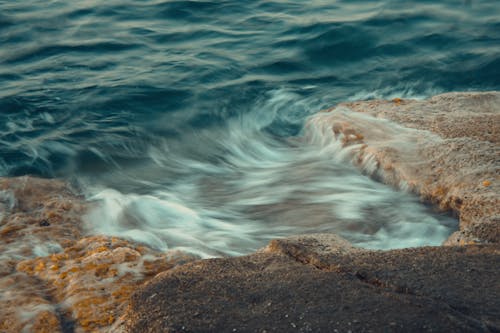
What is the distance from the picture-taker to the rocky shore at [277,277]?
2.42 meters

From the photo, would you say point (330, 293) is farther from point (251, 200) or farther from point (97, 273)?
point (251, 200)

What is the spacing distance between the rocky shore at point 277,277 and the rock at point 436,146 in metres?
0.01

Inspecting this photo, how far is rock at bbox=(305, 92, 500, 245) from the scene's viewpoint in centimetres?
374

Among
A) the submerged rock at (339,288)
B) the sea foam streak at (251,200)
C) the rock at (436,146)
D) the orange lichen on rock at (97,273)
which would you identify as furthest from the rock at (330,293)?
the sea foam streak at (251,200)

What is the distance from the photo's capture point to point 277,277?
2.72m

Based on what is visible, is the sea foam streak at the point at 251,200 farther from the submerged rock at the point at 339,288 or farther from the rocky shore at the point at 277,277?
the submerged rock at the point at 339,288

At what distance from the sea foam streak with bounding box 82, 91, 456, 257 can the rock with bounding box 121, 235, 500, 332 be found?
0.93 metres

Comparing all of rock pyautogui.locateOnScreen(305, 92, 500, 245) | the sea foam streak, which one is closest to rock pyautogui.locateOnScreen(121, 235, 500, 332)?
rock pyautogui.locateOnScreen(305, 92, 500, 245)

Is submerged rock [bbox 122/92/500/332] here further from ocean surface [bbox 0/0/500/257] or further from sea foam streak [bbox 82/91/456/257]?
ocean surface [bbox 0/0/500/257]

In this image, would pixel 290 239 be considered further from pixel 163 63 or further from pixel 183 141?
pixel 163 63

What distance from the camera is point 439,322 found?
234cm

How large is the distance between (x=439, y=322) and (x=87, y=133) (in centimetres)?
456

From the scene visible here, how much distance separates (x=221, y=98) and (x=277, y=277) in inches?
181

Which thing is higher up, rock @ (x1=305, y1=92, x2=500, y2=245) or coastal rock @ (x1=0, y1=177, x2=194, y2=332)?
rock @ (x1=305, y1=92, x2=500, y2=245)
